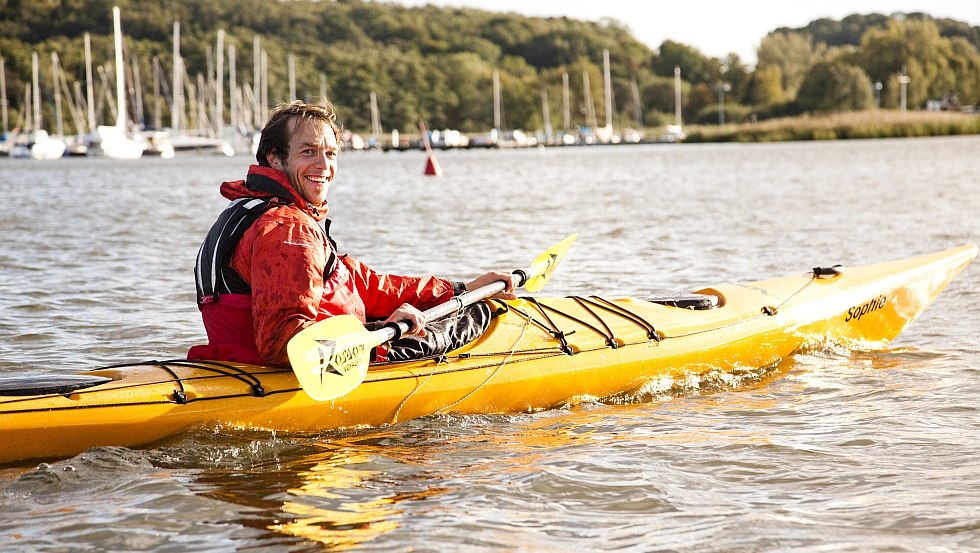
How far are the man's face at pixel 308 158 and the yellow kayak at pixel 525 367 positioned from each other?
0.73 meters

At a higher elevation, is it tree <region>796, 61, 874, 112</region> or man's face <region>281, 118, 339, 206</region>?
tree <region>796, 61, 874, 112</region>

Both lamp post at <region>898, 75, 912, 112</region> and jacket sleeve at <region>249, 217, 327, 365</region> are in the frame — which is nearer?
jacket sleeve at <region>249, 217, 327, 365</region>

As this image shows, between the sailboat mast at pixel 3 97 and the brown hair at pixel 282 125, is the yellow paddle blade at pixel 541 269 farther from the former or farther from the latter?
the sailboat mast at pixel 3 97

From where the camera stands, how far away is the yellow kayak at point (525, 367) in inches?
161

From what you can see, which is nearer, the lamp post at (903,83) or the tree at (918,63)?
the lamp post at (903,83)

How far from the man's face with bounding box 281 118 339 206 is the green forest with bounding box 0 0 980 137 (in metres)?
46.6

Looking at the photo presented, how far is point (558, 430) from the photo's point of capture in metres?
4.79

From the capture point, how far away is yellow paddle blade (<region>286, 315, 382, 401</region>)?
12.8 ft

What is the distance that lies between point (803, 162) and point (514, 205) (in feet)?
58.0

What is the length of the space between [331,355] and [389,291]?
40.4 inches

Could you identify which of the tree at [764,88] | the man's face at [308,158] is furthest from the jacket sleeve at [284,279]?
the tree at [764,88]

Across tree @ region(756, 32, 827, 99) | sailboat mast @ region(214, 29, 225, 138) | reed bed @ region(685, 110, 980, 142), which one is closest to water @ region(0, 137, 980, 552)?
sailboat mast @ region(214, 29, 225, 138)

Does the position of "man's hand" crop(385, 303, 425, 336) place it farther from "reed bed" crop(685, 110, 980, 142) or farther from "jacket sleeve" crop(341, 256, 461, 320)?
"reed bed" crop(685, 110, 980, 142)

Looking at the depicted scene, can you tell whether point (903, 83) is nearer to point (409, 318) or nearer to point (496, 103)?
point (496, 103)
